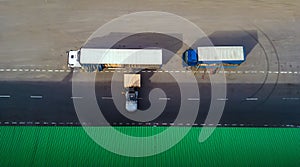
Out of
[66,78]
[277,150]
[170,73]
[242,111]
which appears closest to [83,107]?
[66,78]

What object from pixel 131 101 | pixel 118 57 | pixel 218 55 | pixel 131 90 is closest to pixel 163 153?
pixel 131 101

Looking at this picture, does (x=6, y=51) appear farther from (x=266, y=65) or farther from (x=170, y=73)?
(x=266, y=65)

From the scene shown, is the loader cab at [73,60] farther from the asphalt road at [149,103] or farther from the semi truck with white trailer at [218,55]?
the semi truck with white trailer at [218,55]

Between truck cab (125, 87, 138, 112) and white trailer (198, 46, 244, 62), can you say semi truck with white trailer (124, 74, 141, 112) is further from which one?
white trailer (198, 46, 244, 62)

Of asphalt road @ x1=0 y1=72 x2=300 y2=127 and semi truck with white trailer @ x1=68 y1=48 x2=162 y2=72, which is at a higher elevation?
semi truck with white trailer @ x1=68 y1=48 x2=162 y2=72

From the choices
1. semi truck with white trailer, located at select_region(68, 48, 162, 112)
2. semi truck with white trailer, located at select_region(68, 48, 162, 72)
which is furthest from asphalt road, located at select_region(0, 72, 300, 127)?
semi truck with white trailer, located at select_region(68, 48, 162, 72)
